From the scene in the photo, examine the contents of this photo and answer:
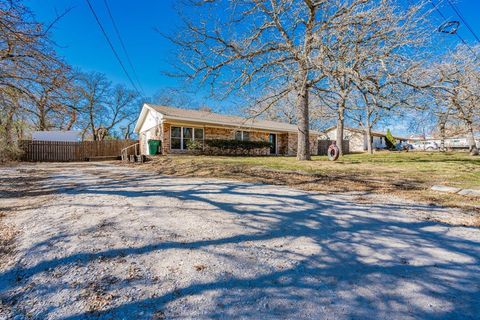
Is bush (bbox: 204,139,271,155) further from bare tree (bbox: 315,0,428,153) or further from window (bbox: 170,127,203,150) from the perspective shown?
bare tree (bbox: 315,0,428,153)

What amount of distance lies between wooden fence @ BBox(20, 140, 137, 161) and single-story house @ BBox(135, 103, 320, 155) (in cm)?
235

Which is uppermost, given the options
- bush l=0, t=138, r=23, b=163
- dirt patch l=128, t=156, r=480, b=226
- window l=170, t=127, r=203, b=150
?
window l=170, t=127, r=203, b=150

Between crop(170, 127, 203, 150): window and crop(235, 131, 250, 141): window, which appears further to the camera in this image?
crop(235, 131, 250, 141): window

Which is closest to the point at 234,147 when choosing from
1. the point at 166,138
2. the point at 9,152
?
the point at 166,138

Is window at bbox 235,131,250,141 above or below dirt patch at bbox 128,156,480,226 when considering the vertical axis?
above

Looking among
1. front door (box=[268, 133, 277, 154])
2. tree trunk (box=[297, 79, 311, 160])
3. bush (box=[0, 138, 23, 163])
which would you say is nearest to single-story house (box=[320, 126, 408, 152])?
front door (box=[268, 133, 277, 154])

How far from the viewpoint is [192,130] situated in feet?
51.5

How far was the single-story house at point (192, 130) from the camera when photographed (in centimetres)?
1460

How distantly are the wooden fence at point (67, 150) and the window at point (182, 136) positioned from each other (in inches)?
235

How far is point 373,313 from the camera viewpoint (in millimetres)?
1579

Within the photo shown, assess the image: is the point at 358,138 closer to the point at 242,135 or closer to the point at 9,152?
the point at 242,135

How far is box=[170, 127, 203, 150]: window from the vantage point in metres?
15.0

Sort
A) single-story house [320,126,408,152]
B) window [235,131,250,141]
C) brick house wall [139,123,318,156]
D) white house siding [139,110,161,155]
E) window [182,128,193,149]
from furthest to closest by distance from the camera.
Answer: single-story house [320,126,408,152] → window [235,131,250,141] → window [182,128,193,149] → white house siding [139,110,161,155] → brick house wall [139,123,318,156]

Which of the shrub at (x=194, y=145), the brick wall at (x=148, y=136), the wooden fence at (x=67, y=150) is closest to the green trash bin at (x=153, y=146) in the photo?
the brick wall at (x=148, y=136)
